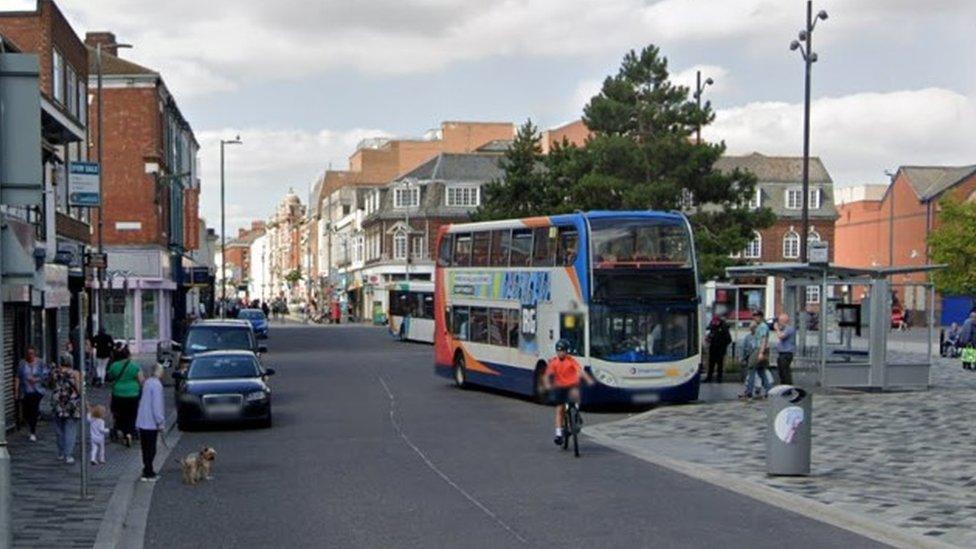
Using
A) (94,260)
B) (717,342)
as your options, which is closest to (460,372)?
(717,342)

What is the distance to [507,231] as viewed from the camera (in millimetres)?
28438

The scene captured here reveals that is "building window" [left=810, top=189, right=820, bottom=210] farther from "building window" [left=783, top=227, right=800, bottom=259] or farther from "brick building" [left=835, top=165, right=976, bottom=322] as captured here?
"brick building" [left=835, top=165, right=976, bottom=322]

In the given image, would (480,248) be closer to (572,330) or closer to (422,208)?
(572,330)

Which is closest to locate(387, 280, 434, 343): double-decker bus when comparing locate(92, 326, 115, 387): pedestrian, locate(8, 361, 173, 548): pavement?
locate(92, 326, 115, 387): pedestrian

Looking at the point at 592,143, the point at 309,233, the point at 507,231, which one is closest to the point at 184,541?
the point at 507,231

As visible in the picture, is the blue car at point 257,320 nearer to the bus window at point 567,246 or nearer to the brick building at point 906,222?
the bus window at point 567,246

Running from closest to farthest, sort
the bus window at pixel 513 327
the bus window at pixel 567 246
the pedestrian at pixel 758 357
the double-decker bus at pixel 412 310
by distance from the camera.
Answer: the bus window at pixel 567 246
the pedestrian at pixel 758 357
the bus window at pixel 513 327
the double-decker bus at pixel 412 310

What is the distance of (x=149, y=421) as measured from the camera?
15.8 metres

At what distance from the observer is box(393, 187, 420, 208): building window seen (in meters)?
92.0

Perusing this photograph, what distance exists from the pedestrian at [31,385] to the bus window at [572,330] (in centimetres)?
1011

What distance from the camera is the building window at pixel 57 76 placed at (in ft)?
96.9

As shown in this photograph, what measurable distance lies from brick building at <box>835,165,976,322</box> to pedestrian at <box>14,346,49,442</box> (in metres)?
62.8

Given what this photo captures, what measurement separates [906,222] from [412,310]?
44.3m

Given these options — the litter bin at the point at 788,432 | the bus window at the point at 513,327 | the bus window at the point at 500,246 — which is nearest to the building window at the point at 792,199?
the bus window at the point at 500,246
